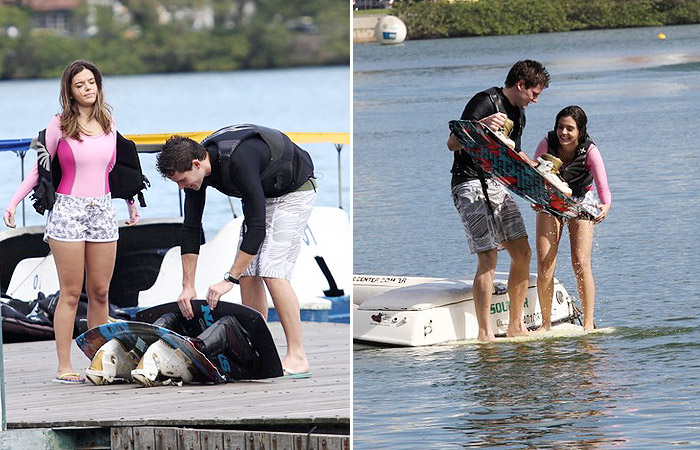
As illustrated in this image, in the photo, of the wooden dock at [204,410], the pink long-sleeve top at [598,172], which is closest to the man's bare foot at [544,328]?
the pink long-sleeve top at [598,172]

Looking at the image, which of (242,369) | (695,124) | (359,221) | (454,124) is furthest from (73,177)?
(695,124)

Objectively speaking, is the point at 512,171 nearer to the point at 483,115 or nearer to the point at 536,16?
the point at 483,115

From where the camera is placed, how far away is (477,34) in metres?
56.0

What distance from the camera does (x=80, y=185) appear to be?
22.7 feet

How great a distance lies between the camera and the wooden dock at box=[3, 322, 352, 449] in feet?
19.2

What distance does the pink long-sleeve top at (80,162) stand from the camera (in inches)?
270

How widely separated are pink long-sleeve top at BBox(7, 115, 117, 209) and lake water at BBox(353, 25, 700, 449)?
66.0 inches

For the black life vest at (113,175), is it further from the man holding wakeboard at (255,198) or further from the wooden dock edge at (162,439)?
the wooden dock edge at (162,439)

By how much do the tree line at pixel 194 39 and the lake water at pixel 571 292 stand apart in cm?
3159

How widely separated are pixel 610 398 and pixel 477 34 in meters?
49.2

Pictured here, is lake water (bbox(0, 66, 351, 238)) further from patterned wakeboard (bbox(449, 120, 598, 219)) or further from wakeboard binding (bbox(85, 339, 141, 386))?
wakeboard binding (bbox(85, 339, 141, 386))

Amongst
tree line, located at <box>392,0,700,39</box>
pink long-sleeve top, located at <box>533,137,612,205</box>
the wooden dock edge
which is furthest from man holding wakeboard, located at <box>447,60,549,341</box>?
tree line, located at <box>392,0,700,39</box>

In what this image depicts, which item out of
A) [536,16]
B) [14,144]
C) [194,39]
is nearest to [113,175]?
[14,144]

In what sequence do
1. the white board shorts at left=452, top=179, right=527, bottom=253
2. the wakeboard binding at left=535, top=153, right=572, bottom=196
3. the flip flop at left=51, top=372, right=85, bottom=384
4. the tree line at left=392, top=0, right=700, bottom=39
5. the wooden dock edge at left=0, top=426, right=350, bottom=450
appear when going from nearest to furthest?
1. the wooden dock edge at left=0, top=426, right=350, bottom=450
2. the flip flop at left=51, top=372, right=85, bottom=384
3. the wakeboard binding at left=535, top=153, right=572, bottom=196
4. the white board shorts at left=452, top=179, right=527, bottom=253
5. the tree line at left=392, top=0, right=700, bottom=39
